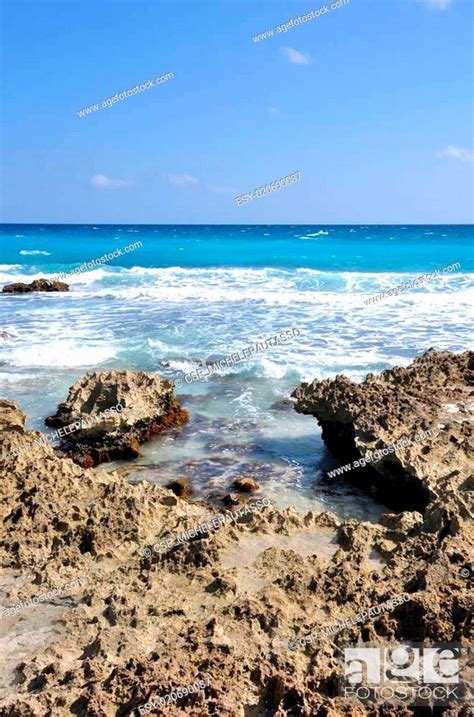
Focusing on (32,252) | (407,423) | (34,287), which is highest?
(32,252)

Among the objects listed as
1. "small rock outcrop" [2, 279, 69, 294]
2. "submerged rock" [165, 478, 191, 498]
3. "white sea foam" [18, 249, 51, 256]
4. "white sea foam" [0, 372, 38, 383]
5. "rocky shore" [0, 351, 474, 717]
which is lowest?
"submerged rock" [165, 478, 191, 498]

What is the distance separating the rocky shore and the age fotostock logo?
2.8 inches

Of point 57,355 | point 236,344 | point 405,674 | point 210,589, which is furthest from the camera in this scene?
point 236,344

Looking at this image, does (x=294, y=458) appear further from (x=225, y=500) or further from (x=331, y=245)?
(x=331, y=245)

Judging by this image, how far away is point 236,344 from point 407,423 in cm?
892

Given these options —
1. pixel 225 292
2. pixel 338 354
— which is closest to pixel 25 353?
pixel 338 354

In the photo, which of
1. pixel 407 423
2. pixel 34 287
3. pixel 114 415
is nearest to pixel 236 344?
pixel 114 415

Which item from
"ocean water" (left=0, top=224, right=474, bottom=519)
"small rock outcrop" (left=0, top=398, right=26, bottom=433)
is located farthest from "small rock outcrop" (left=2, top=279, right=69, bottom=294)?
"small rock outcrop" (left=0, top=398, right=26, bottom=433)

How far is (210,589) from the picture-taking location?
4.69 meters

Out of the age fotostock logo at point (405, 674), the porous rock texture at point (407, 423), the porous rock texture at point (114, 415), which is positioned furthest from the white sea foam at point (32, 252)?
the age fotostock logo at point (405, 674)

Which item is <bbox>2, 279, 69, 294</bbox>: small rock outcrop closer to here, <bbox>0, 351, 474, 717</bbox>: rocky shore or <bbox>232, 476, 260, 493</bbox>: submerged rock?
<bbox>0, 351, 474, 717</bbox>: rocky shore

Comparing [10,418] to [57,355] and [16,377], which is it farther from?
[57,355]

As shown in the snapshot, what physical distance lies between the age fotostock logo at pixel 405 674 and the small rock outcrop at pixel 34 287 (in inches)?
1082

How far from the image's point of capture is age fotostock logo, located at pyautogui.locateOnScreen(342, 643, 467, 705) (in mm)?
3393
